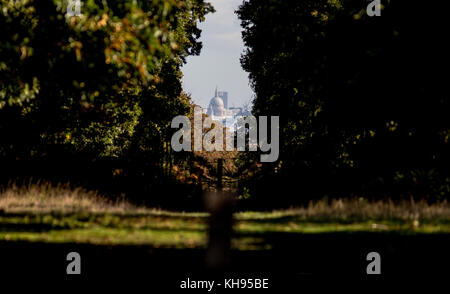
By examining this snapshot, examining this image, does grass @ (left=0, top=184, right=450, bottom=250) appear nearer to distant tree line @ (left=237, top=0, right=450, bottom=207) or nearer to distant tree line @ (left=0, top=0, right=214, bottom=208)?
distant tree line @ (left=237, top=0, right=450, bottom=207)

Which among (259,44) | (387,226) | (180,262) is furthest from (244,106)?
(180,262)

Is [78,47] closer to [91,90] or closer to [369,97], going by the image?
[91,90]

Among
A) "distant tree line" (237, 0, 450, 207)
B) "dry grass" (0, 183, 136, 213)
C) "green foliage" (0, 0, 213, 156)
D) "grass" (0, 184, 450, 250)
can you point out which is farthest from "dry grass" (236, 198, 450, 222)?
"green foliage" (0, 0, 213, 156)

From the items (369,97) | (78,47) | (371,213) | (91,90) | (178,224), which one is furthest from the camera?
(369,97)

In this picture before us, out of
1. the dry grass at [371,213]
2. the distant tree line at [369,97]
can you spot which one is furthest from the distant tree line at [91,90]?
the dry grass at [371,213]

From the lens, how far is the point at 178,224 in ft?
30.4

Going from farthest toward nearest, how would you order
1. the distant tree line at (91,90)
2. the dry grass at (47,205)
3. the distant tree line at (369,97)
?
the dry grass at (47,205) < the distant tree line at (369,97) < the distant tree line at (91,90)

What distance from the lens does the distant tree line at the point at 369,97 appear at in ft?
33.7

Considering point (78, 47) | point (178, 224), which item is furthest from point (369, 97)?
point (78, 47)

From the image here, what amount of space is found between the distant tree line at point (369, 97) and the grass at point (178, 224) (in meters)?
2.37

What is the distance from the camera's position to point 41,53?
989cm

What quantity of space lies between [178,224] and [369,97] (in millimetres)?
6065

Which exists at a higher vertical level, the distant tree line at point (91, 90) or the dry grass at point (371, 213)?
the distant tree line at point (91, 90)

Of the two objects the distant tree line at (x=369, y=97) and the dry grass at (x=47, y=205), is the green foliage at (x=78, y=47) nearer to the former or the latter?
the dry grass at (x=47, y=205)
